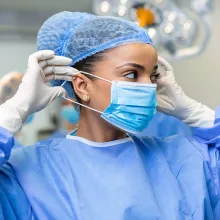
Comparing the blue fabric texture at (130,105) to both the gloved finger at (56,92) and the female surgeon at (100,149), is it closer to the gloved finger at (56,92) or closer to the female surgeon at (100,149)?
the female surgeon at (100,149)

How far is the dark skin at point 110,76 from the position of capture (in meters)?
1.31

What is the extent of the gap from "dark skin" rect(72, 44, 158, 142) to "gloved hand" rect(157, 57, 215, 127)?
20cm

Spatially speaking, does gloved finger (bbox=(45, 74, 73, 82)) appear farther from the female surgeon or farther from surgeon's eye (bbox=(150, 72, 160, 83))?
surgeon's eye (bbox=(150, 72, 160, 83))

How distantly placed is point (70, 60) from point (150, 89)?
0.27 m

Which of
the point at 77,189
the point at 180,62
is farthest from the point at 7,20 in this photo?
the point at 77,189

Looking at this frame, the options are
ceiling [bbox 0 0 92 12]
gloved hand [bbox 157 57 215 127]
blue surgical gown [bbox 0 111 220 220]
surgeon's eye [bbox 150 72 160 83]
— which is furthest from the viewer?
ceiling [bbox 0 0 92 12]

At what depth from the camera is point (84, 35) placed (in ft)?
4.44

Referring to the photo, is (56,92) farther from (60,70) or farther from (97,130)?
(97,130)

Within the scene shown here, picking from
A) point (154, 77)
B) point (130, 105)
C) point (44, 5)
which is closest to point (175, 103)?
point (154, 77)

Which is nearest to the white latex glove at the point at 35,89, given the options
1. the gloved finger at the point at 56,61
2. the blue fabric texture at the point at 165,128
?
the gloved finger at the point at 56,61

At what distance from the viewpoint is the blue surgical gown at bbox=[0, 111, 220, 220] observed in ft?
3.92

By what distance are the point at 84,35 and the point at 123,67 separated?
0.56 ft

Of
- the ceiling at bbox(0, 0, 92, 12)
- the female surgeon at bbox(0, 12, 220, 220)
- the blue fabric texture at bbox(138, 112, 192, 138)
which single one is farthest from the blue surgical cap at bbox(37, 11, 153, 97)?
the ceiling at bbox(0, 0, 92, 12)

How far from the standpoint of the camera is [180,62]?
144 inches
